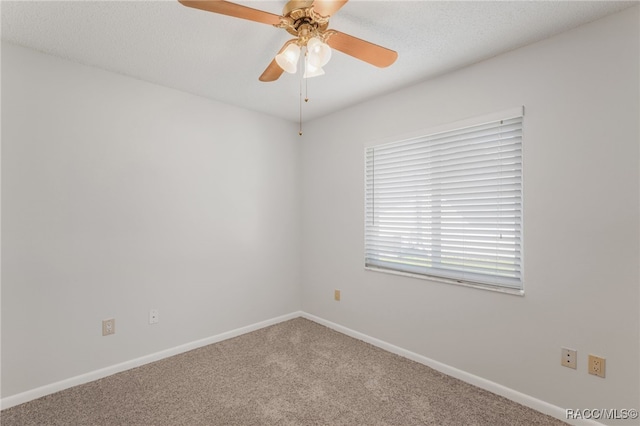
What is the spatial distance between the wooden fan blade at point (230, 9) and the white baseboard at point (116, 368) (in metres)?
2.58

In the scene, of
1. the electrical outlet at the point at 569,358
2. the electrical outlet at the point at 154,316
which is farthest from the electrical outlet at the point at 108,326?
the electrical outlet at the point at 569,358

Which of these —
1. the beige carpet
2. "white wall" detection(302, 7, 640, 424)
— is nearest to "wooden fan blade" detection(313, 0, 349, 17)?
"white wall" detection(302, 7, 640, 424)

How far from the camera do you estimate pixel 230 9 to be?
129cm

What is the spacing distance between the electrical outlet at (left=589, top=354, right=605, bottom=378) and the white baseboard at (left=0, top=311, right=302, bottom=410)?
2711mm

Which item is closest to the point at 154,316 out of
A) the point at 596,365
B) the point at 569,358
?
the point at 569,358

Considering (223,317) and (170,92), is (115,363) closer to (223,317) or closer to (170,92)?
(223,317)

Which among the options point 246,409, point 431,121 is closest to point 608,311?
point 431,121

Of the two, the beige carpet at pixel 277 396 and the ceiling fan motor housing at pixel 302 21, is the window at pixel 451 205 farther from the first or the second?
the ceiling fan motor housing at pixel 302 21

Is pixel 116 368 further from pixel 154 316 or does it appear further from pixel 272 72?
pixel 272 72

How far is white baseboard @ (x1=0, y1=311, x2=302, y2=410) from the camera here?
2025mm

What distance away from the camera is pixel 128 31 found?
1887mm

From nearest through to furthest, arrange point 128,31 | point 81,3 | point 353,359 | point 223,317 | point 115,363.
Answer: point 81,3
point 128,31
point 115,363
point 353,359
point 223,317

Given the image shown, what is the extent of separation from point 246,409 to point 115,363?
1216mm

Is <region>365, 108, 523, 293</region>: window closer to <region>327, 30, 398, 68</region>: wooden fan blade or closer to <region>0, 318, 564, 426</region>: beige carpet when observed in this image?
<region>0, 318, 564, 426</region>: beige carpet
